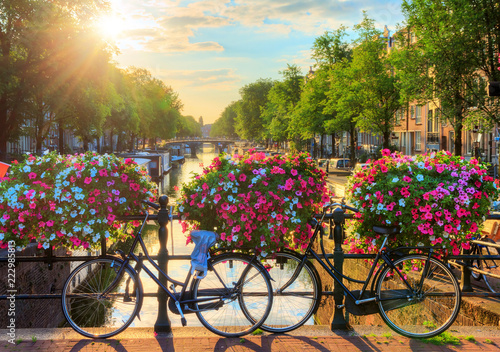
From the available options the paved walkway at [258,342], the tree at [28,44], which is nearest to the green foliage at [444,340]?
the paved walkway at [258,342]

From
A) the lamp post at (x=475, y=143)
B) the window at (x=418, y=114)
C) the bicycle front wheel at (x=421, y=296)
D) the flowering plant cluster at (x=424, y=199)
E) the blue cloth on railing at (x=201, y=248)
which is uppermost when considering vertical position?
the window at (x=418, y=114)

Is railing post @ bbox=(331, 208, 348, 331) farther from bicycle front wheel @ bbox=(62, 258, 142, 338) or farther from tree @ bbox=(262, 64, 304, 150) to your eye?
tree @ bbox=(262, 64, 304, 150)

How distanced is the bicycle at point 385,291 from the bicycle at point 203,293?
0.18 m

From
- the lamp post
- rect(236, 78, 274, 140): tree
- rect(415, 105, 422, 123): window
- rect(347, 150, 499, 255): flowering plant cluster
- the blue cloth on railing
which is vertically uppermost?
rect(236, 78, 274, 140): tree

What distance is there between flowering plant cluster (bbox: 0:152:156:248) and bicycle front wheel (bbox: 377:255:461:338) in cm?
246

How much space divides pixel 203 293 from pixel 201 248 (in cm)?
42

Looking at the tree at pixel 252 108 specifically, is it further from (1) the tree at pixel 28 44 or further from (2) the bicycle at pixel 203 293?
(2) the bicycle at pixel 203 293

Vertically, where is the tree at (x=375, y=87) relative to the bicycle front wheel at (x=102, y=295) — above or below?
above

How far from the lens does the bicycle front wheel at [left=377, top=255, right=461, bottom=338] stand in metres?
4.77

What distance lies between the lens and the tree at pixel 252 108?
87.4 m

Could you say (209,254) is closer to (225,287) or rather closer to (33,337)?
(225,287)

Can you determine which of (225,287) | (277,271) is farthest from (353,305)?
(225,287)

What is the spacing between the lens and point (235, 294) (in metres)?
4.77

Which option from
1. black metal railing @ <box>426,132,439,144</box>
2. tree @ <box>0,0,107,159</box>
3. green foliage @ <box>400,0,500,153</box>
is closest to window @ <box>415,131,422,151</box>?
black metal railing @ <box>426,132,439,144</box>
